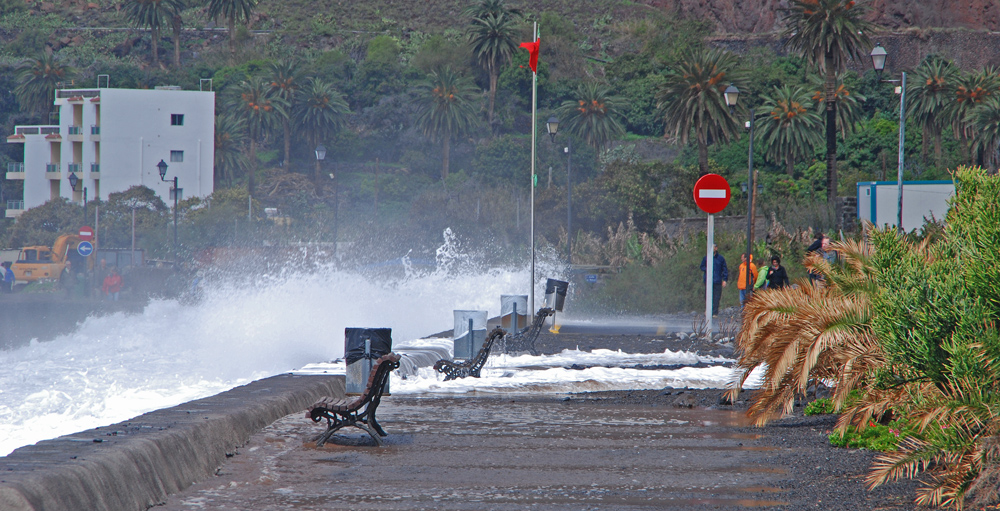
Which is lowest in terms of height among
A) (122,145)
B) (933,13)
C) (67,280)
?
(67,280)

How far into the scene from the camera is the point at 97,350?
2517 centimetres

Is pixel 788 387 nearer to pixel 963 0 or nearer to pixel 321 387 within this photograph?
pixel 321 387

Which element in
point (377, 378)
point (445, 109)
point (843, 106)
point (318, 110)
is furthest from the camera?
point (318, 110)

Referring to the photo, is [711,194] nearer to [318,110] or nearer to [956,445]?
[956,445]

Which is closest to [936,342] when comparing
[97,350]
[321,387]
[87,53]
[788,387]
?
[788,387]

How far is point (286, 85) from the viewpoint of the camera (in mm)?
89562

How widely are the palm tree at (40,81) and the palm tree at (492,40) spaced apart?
38.1 m

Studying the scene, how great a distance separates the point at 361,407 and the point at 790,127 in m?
67.1

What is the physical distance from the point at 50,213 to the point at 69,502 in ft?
239

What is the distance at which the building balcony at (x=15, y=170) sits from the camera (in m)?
84.0

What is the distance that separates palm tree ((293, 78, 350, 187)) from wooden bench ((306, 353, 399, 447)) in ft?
269

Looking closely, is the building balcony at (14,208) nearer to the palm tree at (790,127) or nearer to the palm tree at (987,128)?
the palm tree at (790,127)

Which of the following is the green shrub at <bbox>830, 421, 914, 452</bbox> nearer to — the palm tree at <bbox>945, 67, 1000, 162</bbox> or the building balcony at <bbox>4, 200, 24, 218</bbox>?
the palm tree at <bbox>945, 67, 1000, 162</bbox>

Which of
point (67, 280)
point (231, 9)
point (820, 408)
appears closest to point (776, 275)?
point (820, 408)
